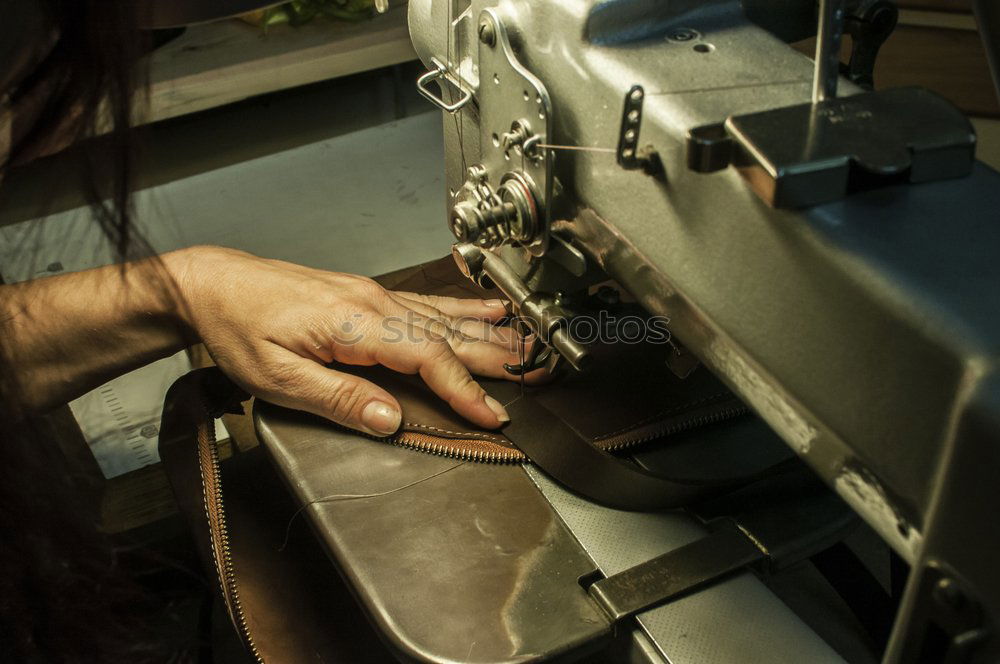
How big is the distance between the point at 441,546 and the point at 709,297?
0.36m

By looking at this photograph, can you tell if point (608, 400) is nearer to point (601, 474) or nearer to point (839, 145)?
point (601, 474)

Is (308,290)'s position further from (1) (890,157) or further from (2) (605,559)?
(1) (890,157)

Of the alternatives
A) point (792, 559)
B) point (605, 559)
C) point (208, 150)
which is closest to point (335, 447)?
point (605, 559)

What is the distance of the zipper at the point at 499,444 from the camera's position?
0.95 m

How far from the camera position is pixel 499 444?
37.9 inches

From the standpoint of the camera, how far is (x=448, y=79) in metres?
0.99

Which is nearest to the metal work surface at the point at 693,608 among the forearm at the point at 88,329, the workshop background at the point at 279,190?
the forearm at the point at 88,329

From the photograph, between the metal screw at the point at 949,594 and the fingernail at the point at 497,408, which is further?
the fingernail at the point at 497,408

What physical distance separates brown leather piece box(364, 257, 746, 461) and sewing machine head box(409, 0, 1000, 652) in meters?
0.14

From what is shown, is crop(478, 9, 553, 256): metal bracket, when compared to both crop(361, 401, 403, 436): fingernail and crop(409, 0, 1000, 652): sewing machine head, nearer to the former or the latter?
crop(409, 0, 1000, 652): sewing machine head

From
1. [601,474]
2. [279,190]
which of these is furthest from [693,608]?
[279,190]

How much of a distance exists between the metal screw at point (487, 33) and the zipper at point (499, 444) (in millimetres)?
385

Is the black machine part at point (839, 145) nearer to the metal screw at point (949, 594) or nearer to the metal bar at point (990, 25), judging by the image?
the metal bar at point (990, 25)

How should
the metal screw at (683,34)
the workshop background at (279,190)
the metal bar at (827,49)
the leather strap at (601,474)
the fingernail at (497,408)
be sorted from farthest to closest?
the workshop background at (279,190)
the fingernail at (497,408)
the leather strap at (601,474)
the metal screw at (683,34)
the metal bar at (827,49)
